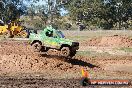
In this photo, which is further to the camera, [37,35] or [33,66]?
[37,35]

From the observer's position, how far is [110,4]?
280ft

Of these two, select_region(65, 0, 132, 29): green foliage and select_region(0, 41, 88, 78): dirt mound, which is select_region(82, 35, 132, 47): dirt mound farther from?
select_region(65, 0, 132, 29): green foliage

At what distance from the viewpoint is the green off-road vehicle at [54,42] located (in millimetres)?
25672

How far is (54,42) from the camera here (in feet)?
84.6

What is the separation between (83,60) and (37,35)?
3.54 metres

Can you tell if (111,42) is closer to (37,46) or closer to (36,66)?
(37,46)

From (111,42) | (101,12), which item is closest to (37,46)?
(111,42)

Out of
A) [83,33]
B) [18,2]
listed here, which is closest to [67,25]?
[18,2]

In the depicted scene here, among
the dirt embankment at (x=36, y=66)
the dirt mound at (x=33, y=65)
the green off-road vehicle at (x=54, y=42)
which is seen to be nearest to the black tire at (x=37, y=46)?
the green off-road vehicle at (x=54, y=42)

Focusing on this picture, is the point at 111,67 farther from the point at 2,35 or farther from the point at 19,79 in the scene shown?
the point at 2,35

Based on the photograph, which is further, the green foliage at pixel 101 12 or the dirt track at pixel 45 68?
the green foliage at pixel 101 12

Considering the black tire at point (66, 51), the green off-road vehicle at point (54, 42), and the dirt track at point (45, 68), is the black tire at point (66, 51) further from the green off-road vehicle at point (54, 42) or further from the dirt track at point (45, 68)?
the dirt track at point (45, 68)

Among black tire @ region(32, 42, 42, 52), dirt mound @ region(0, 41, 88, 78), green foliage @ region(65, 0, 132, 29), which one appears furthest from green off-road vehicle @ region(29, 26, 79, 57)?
green foliage @ region(65, 0, 132, 29)

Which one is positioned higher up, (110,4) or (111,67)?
(110,4)
